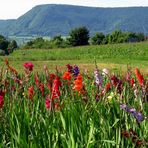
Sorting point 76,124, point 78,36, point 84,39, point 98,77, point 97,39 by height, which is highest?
point 98,77

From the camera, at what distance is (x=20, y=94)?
6.89 meters

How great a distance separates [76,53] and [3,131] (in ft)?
207

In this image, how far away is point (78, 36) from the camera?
9656 centimetres

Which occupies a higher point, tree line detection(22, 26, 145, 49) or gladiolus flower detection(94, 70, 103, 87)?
gladiolus flower detection(94, 70, 103, 87)

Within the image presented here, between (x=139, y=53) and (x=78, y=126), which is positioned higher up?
(x=78, y=126)

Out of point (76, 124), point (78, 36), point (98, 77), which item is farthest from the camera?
point (78, 36)

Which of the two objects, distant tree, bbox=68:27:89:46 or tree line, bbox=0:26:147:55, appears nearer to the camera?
distant tree, bbox=68:27:89:46

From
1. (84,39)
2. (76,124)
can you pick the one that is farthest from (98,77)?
(84,39)

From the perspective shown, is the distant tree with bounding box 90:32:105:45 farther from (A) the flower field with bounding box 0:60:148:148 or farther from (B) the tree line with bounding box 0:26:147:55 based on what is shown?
(A) the flower field with bounding box 0:60:148:148

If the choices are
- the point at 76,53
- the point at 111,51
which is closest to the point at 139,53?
the point at 111,51

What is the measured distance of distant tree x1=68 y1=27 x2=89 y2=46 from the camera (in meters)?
94.8

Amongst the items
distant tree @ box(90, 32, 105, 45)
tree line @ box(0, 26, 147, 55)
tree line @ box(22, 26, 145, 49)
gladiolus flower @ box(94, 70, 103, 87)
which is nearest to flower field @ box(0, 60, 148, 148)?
gladiolus flower @ box(94, 70, 103, 87)

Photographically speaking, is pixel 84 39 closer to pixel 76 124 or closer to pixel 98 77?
pixel 98 77

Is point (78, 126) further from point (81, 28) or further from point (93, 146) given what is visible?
point (81, 28)
